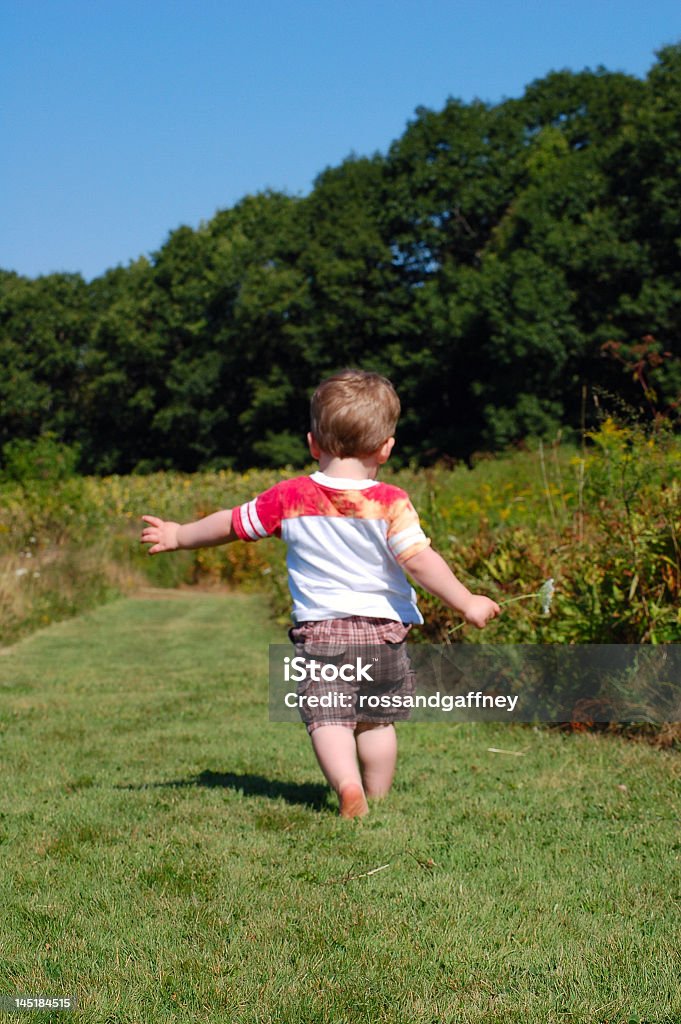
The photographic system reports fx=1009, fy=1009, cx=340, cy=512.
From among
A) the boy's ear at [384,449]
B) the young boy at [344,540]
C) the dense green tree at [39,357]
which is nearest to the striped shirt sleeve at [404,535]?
the young boy at [344,540]

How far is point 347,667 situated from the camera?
12.4 ft

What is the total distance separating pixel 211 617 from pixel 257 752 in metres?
7.84

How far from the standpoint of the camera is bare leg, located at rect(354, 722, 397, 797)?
392cm

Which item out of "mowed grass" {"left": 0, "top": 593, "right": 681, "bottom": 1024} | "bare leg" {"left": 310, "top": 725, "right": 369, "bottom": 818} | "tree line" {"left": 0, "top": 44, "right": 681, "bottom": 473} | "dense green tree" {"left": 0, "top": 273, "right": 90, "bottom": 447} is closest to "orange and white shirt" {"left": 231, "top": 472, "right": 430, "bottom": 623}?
"bare leg" {"left": 310, "top": 725, "right": 369, "bottom": 818}

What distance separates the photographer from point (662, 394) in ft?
90.5

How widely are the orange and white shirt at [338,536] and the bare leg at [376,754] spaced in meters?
0.46

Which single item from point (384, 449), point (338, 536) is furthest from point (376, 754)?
point (384, 449)

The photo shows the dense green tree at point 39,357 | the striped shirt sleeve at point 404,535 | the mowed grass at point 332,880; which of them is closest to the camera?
the mowed grass at point 332,880

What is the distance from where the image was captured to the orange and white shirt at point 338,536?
147 inches

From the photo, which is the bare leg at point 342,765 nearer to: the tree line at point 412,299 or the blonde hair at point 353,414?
the blonde hair at point 353,414

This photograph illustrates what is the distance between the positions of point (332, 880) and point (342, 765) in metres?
0.69

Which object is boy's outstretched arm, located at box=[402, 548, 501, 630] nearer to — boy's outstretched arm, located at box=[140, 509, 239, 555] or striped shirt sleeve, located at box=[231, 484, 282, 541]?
striped shirt sleeve, located at box=[231, 484, 282, 541]

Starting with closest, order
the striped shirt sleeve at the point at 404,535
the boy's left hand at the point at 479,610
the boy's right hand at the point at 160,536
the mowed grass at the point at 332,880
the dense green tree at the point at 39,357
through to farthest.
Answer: the mowed grass at the point at 332,880 → the boy's left hand at the point at 479,610 → the striped shirt sleeve at the point at 404,535 → the boy's right hand at the point at 160,536 → the dense green tree at the point at 39,357

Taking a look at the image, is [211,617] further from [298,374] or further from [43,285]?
[43,285]
